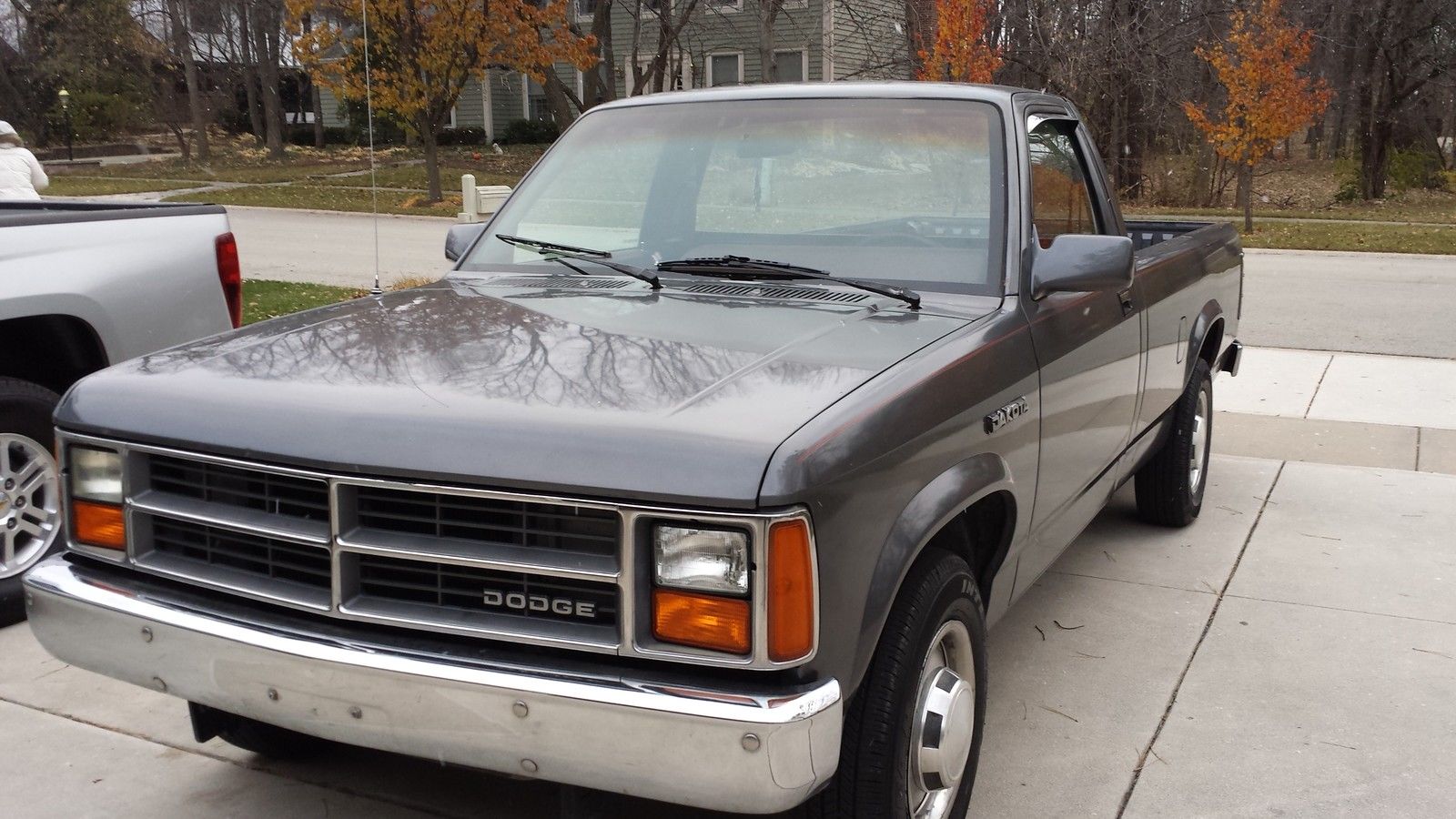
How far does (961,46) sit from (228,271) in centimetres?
1752

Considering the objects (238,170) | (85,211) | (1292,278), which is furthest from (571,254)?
(238,170)

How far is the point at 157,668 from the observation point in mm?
2789

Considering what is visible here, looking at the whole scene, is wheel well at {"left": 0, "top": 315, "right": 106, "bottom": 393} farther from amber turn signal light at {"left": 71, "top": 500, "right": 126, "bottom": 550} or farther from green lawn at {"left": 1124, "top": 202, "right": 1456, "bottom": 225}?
green lawn at {"left": 1124, "top": 202, "right": 1456, "bottom": 225}

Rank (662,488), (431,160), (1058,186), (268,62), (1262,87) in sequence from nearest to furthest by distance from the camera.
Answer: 1. (662,488)
2. (1058,186)
3. (1262,87)
4. (431,160)
5. (268,62)

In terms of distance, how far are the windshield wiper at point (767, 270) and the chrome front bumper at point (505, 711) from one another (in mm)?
1363

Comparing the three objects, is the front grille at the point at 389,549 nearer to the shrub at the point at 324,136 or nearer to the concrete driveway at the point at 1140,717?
the concrete driveway at the point at 1140,717

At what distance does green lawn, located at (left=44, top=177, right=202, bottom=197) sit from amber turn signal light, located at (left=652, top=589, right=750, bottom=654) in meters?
28.3

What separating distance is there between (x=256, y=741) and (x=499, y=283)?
4.78 ft

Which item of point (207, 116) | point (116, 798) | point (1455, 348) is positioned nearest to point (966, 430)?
point (116, 798)

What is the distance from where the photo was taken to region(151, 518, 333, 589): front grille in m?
2.72

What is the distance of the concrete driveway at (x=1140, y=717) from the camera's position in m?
3.45

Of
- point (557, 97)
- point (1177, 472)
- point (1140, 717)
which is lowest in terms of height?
point (1140, 717)

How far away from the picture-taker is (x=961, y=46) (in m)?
21.0

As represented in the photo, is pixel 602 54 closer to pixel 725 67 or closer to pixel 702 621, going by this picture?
pixel 725 67
